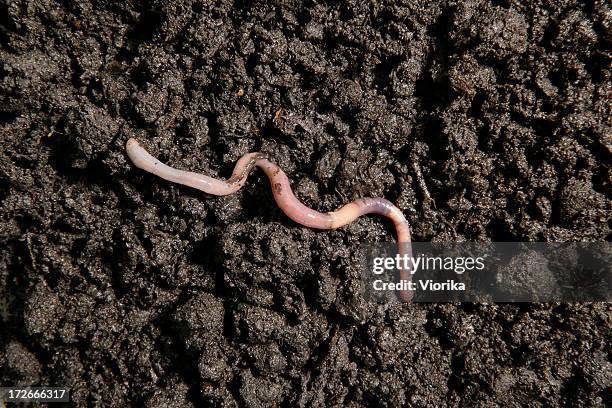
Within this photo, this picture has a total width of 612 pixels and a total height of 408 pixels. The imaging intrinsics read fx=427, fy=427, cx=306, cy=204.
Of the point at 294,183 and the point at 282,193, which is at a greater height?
the point at 294,183

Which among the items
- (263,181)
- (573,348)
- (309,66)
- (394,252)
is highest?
(309,66)

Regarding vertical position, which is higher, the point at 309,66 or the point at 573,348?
the point at 309,66

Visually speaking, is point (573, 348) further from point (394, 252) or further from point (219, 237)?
point (219, 237)

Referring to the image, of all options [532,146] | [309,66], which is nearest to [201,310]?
[309,66]
